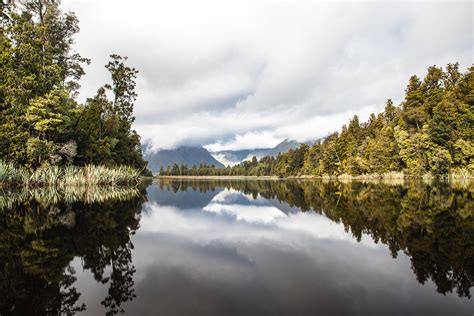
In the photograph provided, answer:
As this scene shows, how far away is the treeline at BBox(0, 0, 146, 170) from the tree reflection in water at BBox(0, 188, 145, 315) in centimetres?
1432

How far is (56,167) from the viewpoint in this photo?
2267 centimetres

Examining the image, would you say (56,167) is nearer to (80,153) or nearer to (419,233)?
(80,153)

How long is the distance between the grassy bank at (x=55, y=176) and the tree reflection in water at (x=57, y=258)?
13.4 meters

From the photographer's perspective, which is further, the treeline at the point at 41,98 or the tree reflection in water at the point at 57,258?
the treeline at the point at 41,98

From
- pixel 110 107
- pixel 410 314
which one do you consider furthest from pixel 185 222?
pixel 110 107

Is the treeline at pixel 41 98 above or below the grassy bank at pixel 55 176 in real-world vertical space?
above

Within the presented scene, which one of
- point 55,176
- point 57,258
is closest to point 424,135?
point 55,176

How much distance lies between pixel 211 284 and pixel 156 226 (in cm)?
582

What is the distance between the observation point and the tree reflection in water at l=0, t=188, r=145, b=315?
367cm

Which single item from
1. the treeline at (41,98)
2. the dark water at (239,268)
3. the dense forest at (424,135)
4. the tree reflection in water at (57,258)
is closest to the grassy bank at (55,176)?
the treeline at (41,98)

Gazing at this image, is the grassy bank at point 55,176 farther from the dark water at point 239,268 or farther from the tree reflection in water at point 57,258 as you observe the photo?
the dark water at point 239,268

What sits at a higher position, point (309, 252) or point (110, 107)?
point (110, 107)

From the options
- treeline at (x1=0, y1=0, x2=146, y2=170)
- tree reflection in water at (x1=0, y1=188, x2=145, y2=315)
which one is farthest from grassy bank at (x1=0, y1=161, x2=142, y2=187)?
tree reflection in water at (x1=0, y1=188, x2=145, y2=315)

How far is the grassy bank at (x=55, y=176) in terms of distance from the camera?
2064 cm
